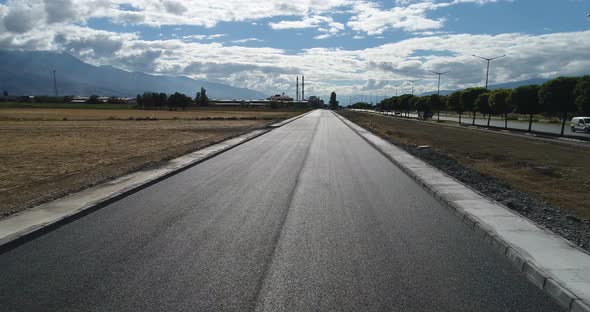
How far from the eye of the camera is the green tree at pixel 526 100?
1665 inches

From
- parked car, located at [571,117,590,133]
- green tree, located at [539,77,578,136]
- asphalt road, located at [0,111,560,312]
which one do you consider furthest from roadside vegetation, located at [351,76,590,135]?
asphalt road, located at [0,111,560,312]

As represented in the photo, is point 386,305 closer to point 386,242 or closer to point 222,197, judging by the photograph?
point 386,242

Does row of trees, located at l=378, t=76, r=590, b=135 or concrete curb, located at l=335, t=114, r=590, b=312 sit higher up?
row of trees, located at l=378, t=76, r=590, b=135

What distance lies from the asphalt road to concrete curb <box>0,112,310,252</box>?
0.19 m

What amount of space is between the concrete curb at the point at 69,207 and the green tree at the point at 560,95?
112ft

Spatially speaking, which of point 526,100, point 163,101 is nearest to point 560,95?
point 526,100

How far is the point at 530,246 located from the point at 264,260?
12.5 feet

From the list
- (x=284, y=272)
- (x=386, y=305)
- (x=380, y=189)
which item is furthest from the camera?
(x=380, y=189)

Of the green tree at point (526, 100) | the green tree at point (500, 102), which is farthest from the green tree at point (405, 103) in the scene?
the green tree at point (526, 100)

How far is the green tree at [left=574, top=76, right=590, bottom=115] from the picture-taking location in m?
32.9

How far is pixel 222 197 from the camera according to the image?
10.6 m

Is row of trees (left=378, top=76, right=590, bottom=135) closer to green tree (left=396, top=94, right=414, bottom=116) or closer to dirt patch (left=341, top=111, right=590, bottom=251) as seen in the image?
dirt patch (left=341, top=111, right=590, bottom=251)

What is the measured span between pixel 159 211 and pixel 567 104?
37992mm

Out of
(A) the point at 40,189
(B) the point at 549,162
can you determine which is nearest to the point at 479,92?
(B) the point at 549,162
